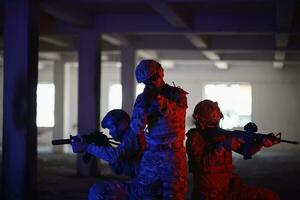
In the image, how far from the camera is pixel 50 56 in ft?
54.6

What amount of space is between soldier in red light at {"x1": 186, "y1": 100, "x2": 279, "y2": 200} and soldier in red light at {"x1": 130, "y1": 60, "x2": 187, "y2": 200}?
0.28 meters

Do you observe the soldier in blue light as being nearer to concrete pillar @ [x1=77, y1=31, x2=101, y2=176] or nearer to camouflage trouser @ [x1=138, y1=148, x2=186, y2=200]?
camouflage trouser @ [x1=138, y1=148, x2=186, y2=200]

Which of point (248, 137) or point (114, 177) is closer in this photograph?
point (248, 137)

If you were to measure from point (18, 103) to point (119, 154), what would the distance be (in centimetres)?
327

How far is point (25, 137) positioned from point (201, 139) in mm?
3398

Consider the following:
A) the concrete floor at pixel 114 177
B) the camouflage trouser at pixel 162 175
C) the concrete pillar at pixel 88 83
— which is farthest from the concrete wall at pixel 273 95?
the camouflage trouser at pixel 162 175

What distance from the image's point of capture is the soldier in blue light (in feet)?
13.2

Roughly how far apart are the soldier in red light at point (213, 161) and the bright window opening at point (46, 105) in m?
16.5

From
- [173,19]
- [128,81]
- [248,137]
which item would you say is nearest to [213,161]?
[248,137]

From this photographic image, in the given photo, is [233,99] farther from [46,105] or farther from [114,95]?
[46,105]

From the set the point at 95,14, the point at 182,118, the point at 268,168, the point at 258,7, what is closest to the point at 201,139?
the point at 182,118

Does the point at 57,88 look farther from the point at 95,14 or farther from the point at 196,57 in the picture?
the point at 95,14

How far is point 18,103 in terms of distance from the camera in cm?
686

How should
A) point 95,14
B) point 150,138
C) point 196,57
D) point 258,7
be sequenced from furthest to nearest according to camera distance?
1. point 196,57
2. point 95,14
3. point 258,7
4. point 150,138
